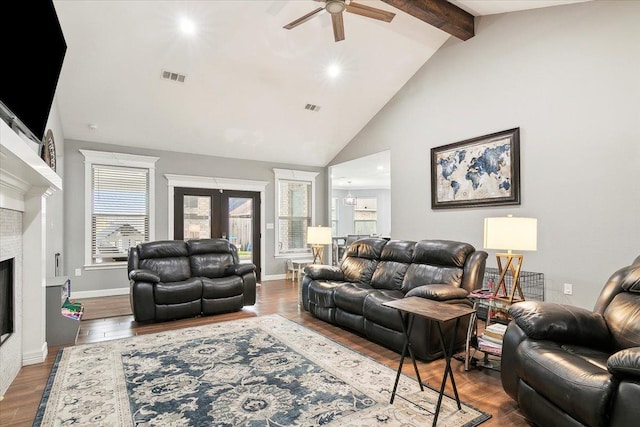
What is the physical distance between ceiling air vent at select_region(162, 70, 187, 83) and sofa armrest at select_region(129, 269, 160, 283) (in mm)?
2709

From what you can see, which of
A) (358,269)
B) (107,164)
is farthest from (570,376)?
(107,164)

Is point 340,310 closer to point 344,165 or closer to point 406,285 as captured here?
point 406,285

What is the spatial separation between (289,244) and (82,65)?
504cm

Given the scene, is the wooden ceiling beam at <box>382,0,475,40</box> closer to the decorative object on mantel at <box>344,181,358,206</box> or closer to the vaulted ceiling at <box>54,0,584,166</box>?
the vaulted ceiling at <box>54,0,584,166</box>

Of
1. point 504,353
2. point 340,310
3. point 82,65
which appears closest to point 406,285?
point 340,310

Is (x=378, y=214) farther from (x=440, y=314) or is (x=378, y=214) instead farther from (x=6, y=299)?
(x=6, y=299)

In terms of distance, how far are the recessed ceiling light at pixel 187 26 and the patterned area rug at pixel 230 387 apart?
11.8 ft

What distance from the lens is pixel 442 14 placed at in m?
4.41

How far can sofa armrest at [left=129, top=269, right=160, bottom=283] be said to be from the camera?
4230 mm

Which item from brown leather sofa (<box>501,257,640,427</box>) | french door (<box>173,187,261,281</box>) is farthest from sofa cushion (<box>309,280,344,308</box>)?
french door (<box>173,187,261,281</box>)

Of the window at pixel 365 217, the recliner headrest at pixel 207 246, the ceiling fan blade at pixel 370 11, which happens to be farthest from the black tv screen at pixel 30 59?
the window at pixel 365 217

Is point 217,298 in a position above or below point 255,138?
below

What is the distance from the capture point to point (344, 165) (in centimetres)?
804

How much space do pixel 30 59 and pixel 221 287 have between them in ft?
10.4
